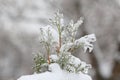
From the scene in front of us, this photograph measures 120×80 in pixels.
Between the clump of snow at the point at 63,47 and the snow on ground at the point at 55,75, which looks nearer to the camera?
the snow on ground at the point at 55,75

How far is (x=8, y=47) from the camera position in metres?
22.7

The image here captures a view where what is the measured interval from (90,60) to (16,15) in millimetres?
3345

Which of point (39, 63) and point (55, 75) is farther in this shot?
point (39, 63)

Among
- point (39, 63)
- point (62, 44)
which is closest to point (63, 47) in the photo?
point (62, 44)

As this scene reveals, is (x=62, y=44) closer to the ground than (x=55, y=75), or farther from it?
farther from it

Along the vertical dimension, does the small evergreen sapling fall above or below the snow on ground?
above

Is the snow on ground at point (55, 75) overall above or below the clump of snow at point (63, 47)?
below

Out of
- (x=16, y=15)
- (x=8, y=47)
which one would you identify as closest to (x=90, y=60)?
(x=16, y=15)

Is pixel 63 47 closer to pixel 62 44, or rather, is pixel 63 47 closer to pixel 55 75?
pixel 62 44

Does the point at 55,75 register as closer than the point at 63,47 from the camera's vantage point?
Yes

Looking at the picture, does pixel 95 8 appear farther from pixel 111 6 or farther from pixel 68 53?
pixel 68 53

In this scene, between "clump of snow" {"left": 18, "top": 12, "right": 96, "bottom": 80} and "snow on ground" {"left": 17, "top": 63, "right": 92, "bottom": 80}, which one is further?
"clump of snow" {"left": 18, "top": 12, "right": 96, "bottom": 80}

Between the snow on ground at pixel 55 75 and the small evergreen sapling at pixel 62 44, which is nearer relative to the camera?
the snow on ground at pixel 55 75

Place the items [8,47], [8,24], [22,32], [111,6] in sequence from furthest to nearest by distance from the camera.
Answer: [8,47] < [22,32] < [8,24] < [111,6]
